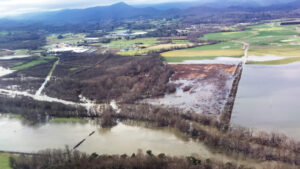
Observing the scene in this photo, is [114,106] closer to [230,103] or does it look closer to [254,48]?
[230,103]

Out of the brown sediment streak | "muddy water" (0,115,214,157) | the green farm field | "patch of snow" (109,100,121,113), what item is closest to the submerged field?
"muddy water" (0,115,214,157)

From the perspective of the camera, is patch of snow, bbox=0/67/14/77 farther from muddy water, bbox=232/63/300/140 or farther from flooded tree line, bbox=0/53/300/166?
muddy water, bbox=232/63/300/140

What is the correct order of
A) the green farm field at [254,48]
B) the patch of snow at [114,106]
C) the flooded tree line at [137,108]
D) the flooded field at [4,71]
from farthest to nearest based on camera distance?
the green farm field at [254,48]
the flooded field at [4,71]
the patch of snow at [114,106]
the flooded tree line at [137,108]

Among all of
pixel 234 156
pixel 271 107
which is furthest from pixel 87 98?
pixel 271 107

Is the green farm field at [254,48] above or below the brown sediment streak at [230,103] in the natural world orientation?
above

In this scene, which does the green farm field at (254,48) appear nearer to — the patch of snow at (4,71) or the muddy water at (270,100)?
the muddy water at (270,100)

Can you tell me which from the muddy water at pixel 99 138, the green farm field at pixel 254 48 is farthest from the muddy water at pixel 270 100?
the green farm field at pixel 254 48

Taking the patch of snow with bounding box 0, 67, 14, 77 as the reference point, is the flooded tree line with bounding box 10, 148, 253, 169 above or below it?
below

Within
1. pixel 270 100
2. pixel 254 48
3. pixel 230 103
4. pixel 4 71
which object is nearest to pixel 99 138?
pixel 230 103
